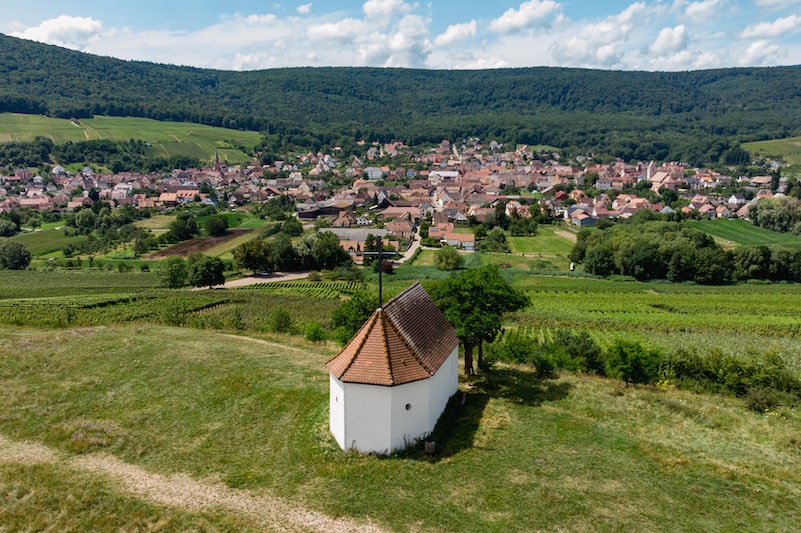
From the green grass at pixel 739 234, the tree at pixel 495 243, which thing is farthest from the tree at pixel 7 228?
the green grass at pixel 739 234

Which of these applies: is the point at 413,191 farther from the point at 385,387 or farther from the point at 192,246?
the point at 385,387

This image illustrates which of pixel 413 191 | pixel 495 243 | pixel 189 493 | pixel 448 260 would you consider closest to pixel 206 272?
pixel 448 260

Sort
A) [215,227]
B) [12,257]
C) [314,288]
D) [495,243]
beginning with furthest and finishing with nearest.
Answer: [215,227] < [495,243] < [12,257] < [314,288]

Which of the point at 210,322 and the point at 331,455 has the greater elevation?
the point at 331,455

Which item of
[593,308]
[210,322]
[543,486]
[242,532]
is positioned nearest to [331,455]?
[242,532]

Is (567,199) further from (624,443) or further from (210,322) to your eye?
(624,443)

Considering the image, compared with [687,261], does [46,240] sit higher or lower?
lower

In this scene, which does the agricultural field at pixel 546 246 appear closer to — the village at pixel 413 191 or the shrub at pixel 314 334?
the village at pixel 413 191
